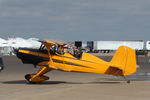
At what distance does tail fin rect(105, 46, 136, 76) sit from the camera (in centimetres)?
1695

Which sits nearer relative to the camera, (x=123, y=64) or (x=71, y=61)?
(x=123, y=64)

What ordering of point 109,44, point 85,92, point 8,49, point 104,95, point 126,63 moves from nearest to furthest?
point 104,95 < point 85,92 < point 126,63 < point 8,49 < point 109,44

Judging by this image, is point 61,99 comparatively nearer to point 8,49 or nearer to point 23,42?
point 8,49

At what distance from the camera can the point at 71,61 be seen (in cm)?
1719

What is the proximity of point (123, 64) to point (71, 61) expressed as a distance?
8.65ft

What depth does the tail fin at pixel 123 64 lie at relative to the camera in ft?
55.6

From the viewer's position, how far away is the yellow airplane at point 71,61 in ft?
55.8

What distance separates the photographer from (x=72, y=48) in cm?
1752

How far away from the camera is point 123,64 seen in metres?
17.1

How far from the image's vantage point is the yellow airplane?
1702 cm

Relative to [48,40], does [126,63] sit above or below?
below

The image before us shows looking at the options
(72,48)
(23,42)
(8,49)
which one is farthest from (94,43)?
(72,48)

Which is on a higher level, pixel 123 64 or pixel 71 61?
pixel 71 61

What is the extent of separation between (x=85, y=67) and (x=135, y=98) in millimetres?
6214
